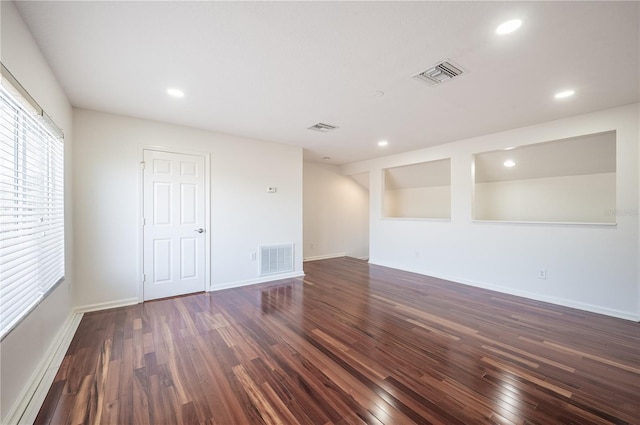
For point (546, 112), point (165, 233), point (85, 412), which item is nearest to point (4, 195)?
point (85, 412)

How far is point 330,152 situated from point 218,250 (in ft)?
9.54

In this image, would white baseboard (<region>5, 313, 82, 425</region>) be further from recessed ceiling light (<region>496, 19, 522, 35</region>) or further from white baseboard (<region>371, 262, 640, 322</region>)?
white baseboard (<region>371, 262, 640, 322</region>)

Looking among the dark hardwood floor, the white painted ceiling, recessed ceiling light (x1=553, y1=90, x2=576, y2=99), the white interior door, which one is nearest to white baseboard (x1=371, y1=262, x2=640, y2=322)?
the dark hardwood floor

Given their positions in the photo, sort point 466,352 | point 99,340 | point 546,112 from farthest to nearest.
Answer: point 546,112 < point 99,340 < point 466,352

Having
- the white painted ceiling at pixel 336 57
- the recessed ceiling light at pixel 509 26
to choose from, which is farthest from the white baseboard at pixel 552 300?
the recessed ceiling light at pixel 509 26

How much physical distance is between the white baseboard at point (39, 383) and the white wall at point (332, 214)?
452 cm

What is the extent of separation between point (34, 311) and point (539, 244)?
5418 mm

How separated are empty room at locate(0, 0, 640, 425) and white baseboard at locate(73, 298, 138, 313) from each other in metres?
0.03

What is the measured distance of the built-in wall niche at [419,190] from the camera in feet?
18.3

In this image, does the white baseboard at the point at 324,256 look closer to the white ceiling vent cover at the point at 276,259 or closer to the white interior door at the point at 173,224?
the white ceiling vent cover at the point at 276,259

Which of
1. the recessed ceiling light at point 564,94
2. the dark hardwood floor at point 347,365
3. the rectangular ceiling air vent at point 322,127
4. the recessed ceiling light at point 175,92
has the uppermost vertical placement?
the rectangular ceiling air vent at point 322,127

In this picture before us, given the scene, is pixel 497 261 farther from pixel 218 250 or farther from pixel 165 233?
pixel 165 233

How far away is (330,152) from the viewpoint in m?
5.45

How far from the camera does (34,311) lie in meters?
1.85
